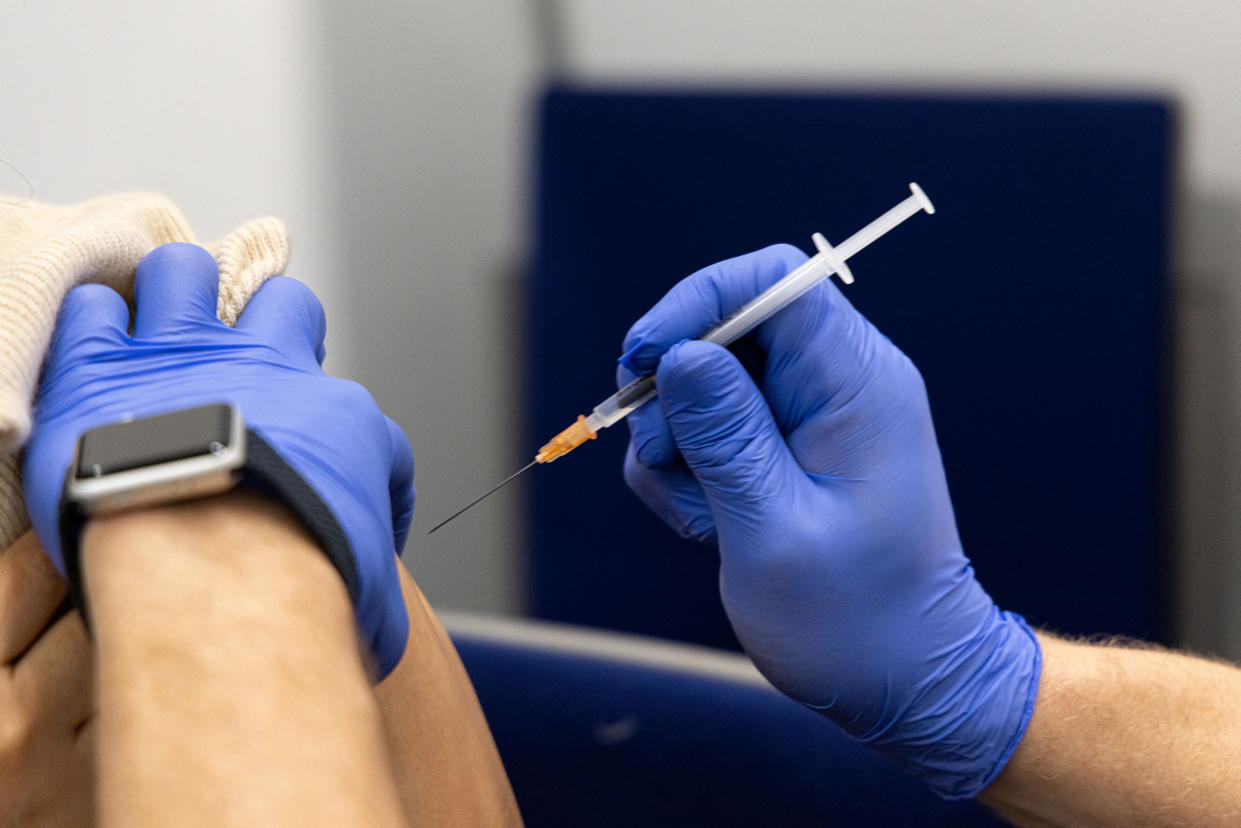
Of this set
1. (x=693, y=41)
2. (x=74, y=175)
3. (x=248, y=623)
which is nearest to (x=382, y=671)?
(x=248, y=623)

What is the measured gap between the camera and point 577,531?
182 centimetres

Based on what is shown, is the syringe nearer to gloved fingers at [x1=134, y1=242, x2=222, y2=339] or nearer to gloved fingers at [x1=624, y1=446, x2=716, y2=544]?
gloved fingers at [x1=624, y1=446, x2=716, y2=544]

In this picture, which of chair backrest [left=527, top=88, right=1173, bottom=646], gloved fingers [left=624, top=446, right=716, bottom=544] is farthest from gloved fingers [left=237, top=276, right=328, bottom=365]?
chair backrest [left=527, top=88, right=1173, bottom=646]

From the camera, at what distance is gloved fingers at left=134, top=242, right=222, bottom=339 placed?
69 centimetres

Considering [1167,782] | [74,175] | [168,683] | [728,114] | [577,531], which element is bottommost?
[577,531]

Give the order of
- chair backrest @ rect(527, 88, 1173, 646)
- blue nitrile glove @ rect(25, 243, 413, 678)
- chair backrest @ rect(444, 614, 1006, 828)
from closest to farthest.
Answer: blue nitrile glove @ rect(25, 243, 413, 678) → chair backrest @ rect(444, 614, 1006, 828) → chair backrest @ rect(527, 88, 1173, 646)

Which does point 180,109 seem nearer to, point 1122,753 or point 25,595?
point 25,595

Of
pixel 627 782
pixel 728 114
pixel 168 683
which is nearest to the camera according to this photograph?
pixel 168 683

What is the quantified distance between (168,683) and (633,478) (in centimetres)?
53

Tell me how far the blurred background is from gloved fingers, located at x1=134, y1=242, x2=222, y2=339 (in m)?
0.62

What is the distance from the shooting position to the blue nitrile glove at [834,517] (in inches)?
32.2

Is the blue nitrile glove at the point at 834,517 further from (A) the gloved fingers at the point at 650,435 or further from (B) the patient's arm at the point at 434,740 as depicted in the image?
(B) the patient's arm at the point at 434,740

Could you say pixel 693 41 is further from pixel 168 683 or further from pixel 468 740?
pixel 168 683

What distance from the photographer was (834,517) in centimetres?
84
